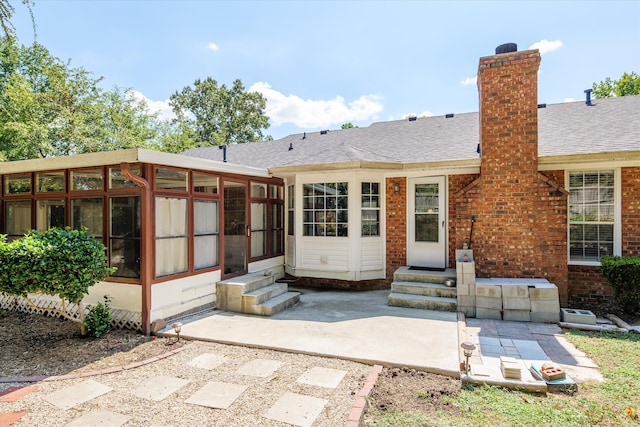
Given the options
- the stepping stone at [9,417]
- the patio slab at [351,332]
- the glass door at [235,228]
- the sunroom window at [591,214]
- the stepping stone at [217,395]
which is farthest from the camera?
the glass door at [235,228]

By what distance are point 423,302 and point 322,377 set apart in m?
3.21

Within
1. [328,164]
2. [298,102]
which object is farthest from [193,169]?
[298,102]

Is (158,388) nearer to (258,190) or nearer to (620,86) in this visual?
(258,190)

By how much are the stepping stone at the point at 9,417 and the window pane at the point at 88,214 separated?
3.02 metres

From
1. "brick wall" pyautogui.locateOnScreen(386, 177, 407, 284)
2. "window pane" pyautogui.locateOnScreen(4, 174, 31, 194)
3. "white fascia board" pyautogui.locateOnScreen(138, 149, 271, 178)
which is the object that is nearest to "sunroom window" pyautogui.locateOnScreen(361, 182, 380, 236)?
"brick wall" pyautogui.locateOnScreen(386, 177, 407, 284)

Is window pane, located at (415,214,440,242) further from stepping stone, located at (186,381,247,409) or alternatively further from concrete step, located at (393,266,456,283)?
stepping stone, located at (186,381,247,409)

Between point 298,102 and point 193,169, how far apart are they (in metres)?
46.2

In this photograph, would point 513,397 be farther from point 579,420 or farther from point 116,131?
point 116,131

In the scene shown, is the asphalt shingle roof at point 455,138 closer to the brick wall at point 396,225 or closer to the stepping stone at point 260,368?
the brick wall at point 396,225

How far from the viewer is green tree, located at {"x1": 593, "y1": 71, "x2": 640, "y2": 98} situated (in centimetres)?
2028

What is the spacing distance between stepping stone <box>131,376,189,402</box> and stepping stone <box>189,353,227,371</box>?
361mm

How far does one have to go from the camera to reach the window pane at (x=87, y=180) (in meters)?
5.57

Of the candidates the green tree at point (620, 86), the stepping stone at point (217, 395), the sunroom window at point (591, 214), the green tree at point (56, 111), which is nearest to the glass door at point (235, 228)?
the stepping stone at point (217, 395)

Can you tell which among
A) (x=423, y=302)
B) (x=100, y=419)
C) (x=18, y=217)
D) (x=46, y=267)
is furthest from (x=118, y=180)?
(x=423, y=302)
